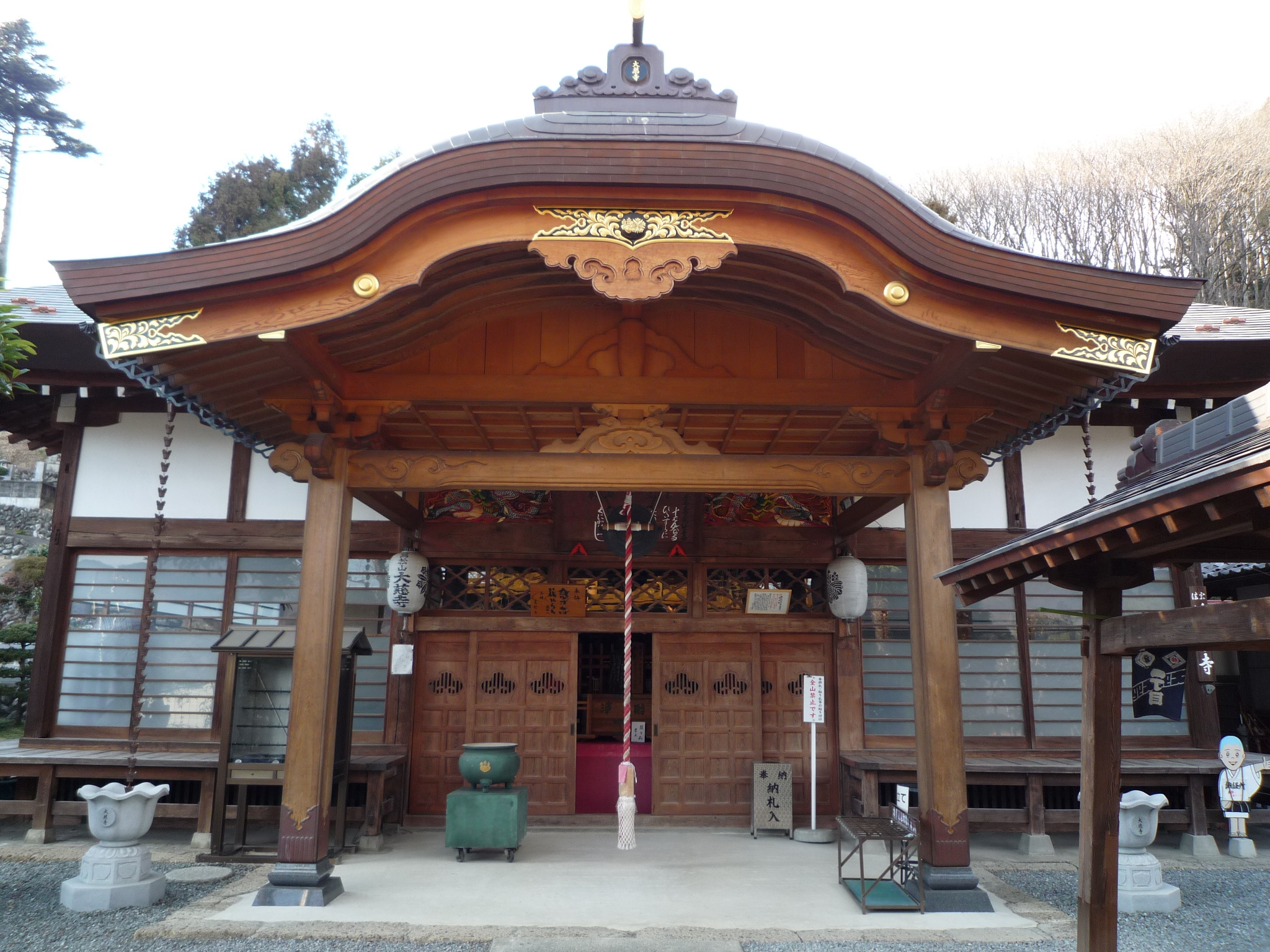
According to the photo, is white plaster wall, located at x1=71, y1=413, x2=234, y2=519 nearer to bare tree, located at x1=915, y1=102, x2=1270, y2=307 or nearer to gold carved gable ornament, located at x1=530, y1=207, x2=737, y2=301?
gold carved gable ornament, located at x1=530, y1=207, x2=737, y2=301

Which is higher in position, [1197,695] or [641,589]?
[641,589]

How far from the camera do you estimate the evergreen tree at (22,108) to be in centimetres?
2541

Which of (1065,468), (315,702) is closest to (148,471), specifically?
(315,702)

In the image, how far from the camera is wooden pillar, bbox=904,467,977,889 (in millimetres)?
6000

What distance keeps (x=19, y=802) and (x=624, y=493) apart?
21.0ft

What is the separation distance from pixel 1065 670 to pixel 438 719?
658 centimetres

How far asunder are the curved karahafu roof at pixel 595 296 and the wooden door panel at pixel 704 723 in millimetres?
3915

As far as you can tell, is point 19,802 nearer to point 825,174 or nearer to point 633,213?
point 633,213

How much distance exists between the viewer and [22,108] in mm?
26203

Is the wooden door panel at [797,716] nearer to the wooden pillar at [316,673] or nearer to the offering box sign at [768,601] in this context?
the offering box sign at [768,601]

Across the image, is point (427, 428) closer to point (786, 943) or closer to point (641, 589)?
point (641, 589)

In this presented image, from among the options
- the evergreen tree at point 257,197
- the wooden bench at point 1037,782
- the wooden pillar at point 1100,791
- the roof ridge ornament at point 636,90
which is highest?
the evergreen tree at point 257,197

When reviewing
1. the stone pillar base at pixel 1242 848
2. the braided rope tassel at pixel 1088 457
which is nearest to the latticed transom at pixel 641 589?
the braided rope tassel at pixel 1088 457

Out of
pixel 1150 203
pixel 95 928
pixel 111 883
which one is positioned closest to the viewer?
pixel 95 928
